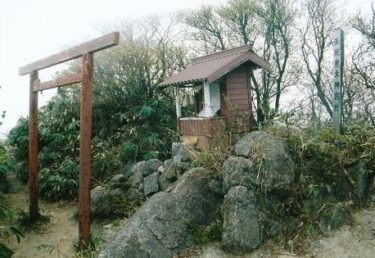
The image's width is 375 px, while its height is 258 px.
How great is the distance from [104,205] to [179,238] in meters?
3.57

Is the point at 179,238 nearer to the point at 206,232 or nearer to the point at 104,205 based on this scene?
the point at 206,232

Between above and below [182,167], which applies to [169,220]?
below

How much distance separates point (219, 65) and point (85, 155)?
439 centimetres

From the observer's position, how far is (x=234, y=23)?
16.7 metres

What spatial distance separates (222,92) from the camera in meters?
10.1

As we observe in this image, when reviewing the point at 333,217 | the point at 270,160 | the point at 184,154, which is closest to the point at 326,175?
the point at 333,217

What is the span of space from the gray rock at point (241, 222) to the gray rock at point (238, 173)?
5.6 inches

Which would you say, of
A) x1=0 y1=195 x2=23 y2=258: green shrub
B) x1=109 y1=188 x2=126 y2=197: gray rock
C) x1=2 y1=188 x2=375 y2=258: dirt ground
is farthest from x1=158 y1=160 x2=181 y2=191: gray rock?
x1=0 y1=195 x2=23 y2=258: green shrub

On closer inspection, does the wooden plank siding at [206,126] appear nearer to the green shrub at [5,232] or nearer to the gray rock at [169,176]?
the gray rock at [169,176]

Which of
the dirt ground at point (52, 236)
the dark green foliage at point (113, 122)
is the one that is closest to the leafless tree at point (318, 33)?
the dark green foliage at point (113, 122)

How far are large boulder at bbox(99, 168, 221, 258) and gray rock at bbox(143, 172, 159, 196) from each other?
1843 mm

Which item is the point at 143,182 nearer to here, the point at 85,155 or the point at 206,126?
the point at 206,126

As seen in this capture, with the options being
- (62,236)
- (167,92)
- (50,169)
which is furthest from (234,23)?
(62,236)

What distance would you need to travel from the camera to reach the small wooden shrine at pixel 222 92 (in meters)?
9.42
